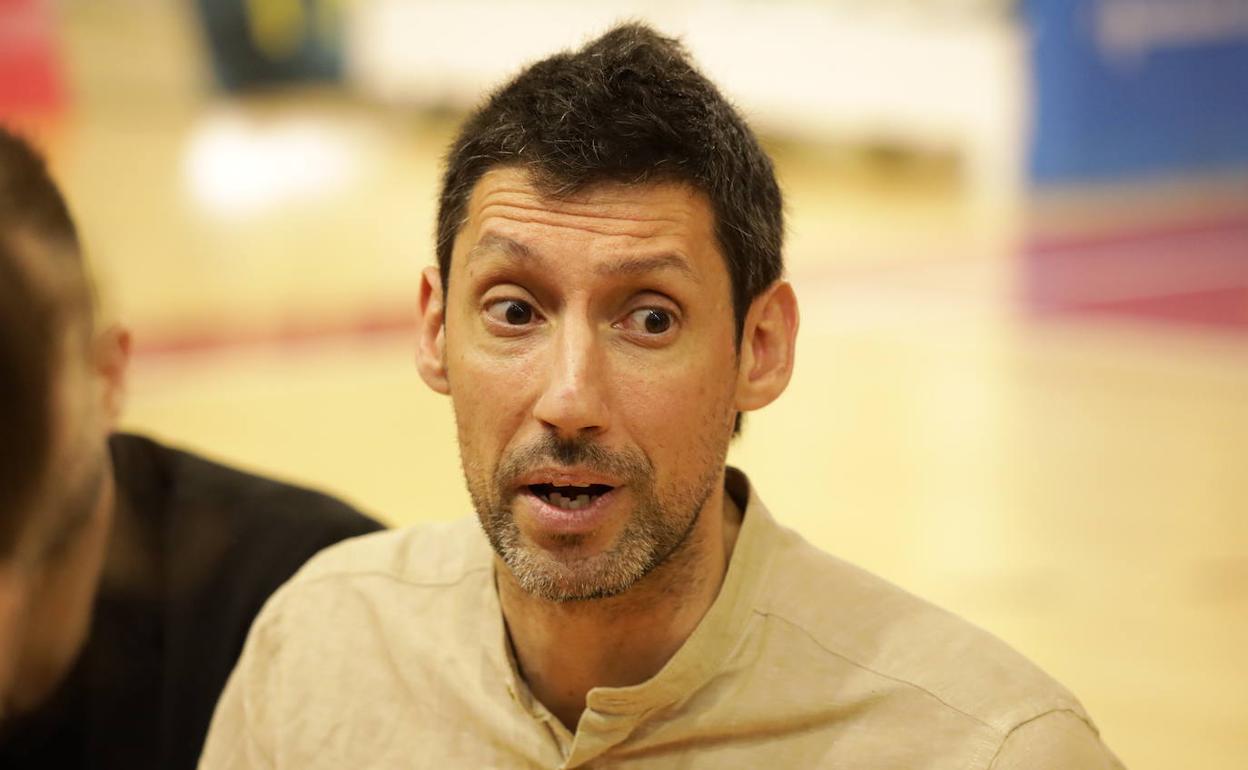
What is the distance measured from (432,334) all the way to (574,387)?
366 mm

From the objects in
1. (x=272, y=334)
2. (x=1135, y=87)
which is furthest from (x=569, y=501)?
(x=1135, y=87)

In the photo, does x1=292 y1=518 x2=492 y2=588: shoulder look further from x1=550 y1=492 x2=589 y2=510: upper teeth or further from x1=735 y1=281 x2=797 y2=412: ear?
x1=735 y1=281 x2=797 y2=412: ear

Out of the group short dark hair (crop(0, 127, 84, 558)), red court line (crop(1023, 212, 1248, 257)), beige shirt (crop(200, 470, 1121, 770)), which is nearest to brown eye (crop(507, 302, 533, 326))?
beige shirt (crop(200, 470, 1121, 770))

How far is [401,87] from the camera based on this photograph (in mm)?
14945

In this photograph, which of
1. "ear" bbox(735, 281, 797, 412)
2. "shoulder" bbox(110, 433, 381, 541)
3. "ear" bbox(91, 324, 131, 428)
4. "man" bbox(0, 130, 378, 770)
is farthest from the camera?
"shoulder" bbox(110, 433, 381, 541)

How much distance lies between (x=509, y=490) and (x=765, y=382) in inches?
14.5

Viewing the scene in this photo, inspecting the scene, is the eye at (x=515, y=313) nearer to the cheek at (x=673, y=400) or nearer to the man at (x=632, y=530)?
the man at (x=632, y=530)

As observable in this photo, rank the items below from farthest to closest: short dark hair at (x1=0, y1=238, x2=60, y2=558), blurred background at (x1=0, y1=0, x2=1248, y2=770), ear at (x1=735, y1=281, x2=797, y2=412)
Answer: blurred background at (x1=0, y1=0, x2=1248, y2=770) < ear at (x1=735, y1=281, x2=797, y2=412) < short dark hair at (x1=0, y1=238, x2=60, y2=558)

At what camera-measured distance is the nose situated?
1611 millimetres

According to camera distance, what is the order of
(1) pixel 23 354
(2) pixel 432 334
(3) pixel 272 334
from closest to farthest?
(1) pixel 23 354, (2) pixel 432 334, (3) pixel 272 334

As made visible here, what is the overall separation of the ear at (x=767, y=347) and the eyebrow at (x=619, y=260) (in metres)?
0.16

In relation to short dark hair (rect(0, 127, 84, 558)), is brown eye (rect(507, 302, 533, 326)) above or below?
above

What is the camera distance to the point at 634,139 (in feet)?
5.54

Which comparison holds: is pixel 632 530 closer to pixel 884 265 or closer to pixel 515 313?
pixel 515 313
